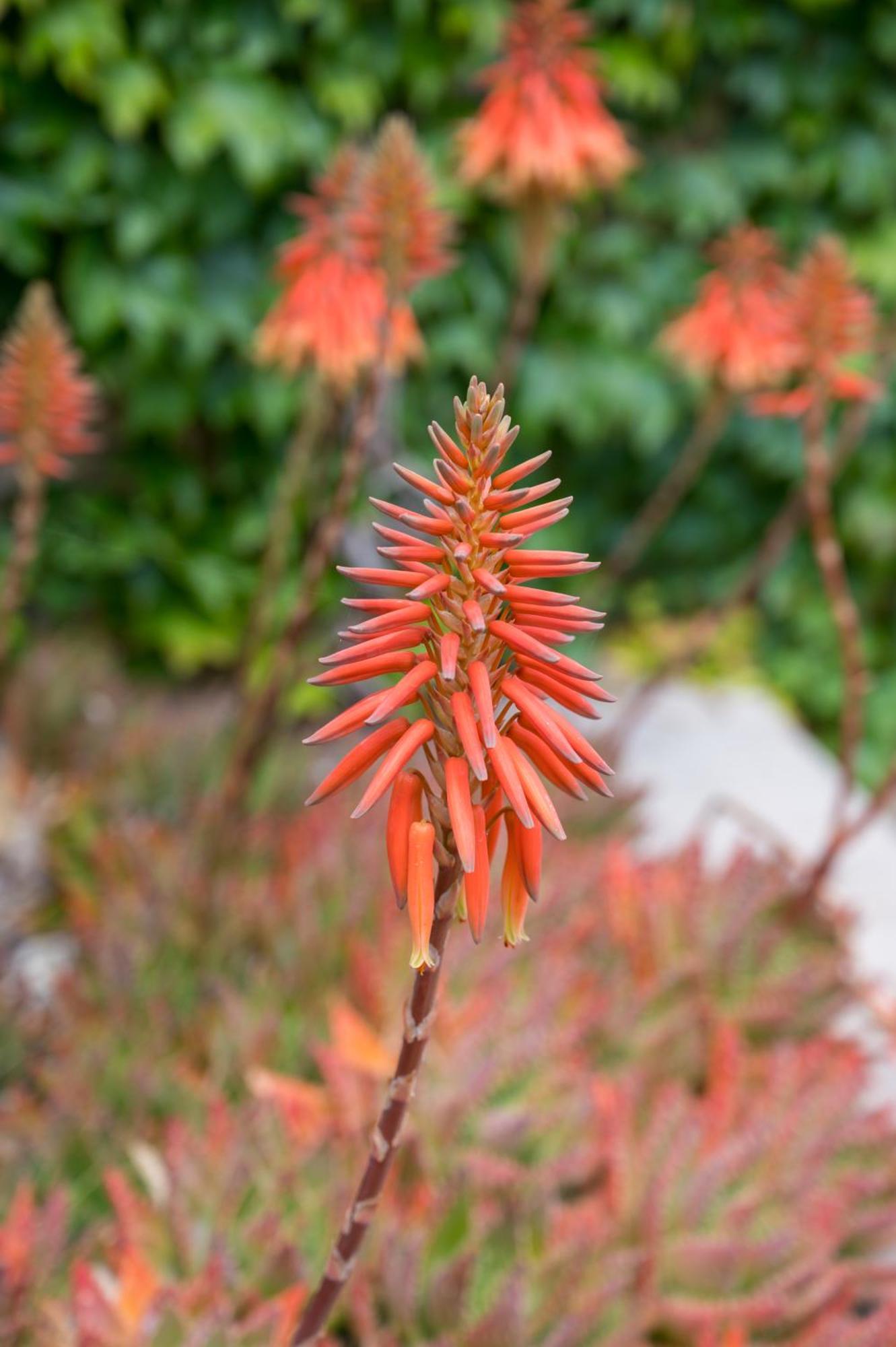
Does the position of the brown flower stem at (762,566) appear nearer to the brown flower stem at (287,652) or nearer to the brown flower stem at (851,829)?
the brown flower stem at (851,829)

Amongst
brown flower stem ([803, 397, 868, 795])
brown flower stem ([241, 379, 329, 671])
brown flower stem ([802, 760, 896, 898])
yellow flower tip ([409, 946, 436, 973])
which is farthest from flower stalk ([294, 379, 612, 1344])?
brown flower stem ([802, 760, 896, 898])

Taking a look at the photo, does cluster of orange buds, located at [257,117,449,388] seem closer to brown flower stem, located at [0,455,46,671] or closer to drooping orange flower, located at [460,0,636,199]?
drooping orange flower, located at [460,0,636,199]

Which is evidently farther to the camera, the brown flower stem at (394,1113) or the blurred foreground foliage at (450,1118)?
the blurred foreground foliage at (450,1118)

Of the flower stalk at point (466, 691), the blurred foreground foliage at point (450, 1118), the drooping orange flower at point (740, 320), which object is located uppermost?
the drooping orange flower at point (740, 320)

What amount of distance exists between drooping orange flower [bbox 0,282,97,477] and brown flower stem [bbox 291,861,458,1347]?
1.11 metres

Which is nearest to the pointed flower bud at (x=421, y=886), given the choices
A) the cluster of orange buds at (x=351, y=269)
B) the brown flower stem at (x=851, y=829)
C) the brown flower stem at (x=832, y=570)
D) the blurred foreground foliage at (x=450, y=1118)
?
the blurred foreground foliage at (x=450, y=1118)

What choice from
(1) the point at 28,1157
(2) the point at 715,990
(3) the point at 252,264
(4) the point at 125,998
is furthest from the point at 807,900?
(3) the point at 252,264

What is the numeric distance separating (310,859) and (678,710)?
2.20 metres

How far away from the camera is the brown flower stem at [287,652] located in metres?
1.59

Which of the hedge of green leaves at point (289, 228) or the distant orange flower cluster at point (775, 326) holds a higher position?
the hedge of green leaves at point (289, 228)

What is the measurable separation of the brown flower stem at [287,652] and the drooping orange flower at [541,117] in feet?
2.07

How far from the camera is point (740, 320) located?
2402 mm

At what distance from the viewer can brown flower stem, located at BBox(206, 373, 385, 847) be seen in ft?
5.20

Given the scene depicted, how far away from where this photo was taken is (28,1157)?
5.48 feet
